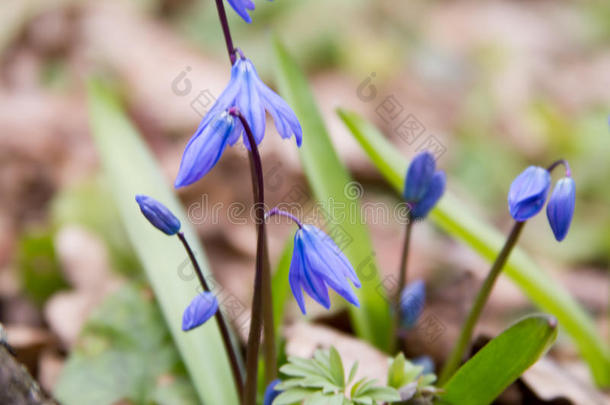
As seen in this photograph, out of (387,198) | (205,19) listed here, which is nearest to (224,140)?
(387,198)

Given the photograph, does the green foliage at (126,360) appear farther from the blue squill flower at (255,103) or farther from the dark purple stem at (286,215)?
the blue squill flower at (255,103)

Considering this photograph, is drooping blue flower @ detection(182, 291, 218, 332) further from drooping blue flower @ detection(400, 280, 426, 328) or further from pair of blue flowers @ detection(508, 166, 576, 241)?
drooping blue flower @ detection(400, 280, 426, 328)

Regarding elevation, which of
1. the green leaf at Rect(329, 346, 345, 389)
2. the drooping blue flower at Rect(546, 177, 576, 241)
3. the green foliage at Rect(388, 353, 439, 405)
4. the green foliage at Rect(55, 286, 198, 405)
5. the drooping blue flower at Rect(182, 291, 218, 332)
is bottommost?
the green foliage at Rect(55, 286, 198, 405)

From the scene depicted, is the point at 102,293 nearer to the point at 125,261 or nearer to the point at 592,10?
the point at 125,261

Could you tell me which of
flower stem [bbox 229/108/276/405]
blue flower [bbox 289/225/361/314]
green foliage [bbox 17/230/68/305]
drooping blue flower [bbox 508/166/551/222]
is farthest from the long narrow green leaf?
drooping blue flower [bbox 508/166/551/222]

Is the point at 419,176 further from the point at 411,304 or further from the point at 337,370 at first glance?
the point at 337,370
